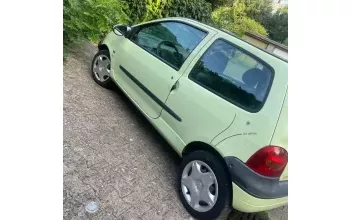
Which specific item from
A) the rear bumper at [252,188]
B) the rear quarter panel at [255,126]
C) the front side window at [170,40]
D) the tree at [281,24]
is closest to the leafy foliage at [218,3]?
the tree at [281,24]

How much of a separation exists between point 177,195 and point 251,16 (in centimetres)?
1053

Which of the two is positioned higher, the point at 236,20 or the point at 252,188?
the point at 252,188

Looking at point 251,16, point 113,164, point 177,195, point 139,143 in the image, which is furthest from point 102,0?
point 251,16

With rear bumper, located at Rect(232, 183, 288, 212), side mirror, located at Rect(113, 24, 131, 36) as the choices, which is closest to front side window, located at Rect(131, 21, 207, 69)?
side mirror, located at Rect(113, 24, 131, 36)

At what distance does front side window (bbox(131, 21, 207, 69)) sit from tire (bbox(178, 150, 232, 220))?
3.21 feet

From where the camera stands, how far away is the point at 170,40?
10.6 ft

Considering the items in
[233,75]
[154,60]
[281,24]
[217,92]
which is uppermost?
[281,24]

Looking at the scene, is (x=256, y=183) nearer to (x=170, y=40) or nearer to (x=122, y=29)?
(x=170, y=40)

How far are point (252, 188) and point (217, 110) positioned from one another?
2.29 feet

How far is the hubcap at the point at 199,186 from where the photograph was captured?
2.42 metres

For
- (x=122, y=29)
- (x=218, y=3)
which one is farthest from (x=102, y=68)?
(x=218, y=3)
